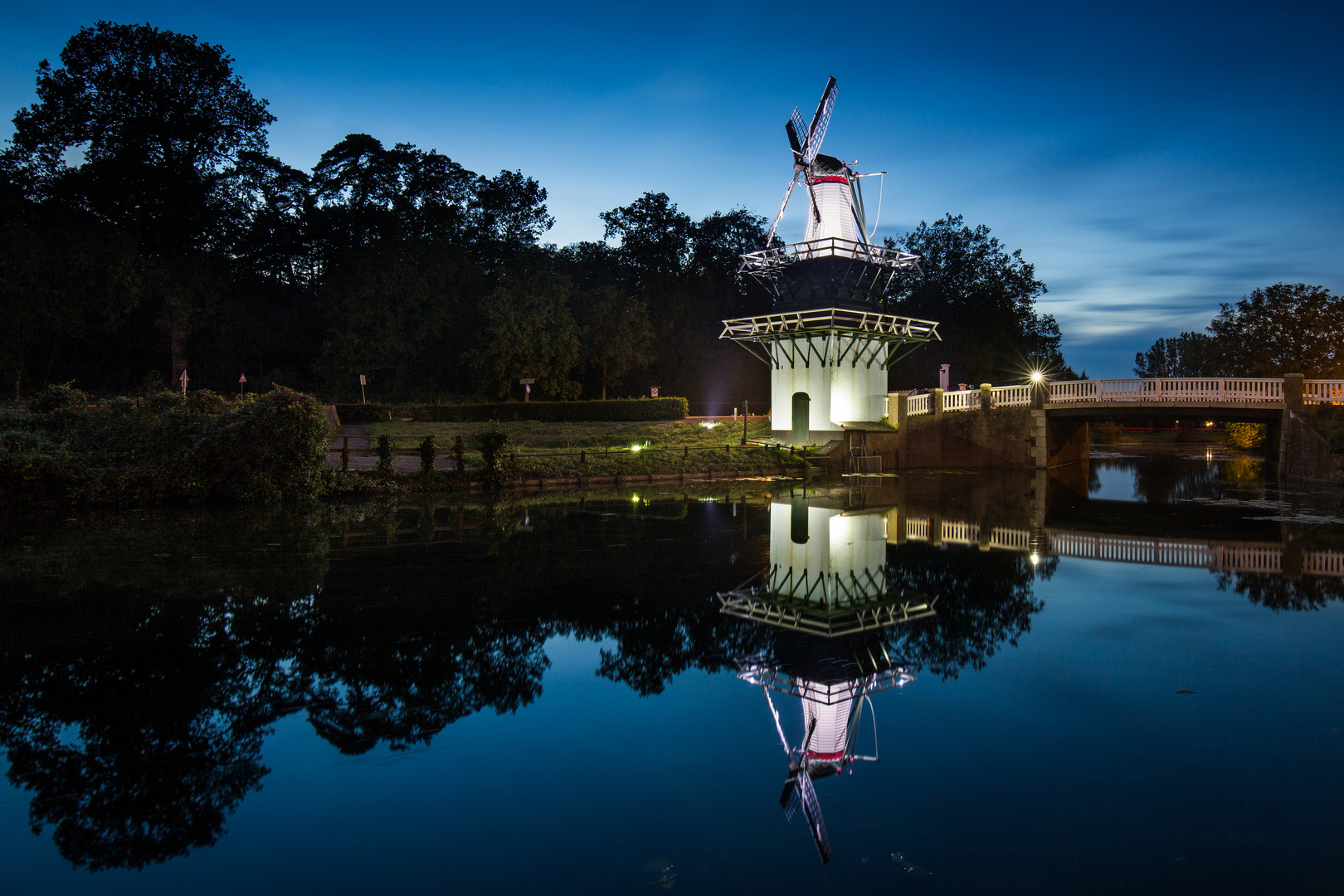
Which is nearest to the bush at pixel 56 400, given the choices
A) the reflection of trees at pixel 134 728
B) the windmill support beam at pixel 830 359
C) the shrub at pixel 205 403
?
the shrub at pixel 205 403

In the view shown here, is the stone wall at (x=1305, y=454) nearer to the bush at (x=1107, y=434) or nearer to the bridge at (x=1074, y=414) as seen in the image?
the bridge at (x=1074, y=414)

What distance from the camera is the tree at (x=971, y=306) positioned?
1922 inches

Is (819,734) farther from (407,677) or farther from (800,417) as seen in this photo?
(800,417)

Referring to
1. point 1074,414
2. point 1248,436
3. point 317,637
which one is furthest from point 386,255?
point 1248,436

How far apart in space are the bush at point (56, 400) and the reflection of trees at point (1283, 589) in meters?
24.0

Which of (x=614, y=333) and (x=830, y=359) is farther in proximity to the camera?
(x=614, y=333)

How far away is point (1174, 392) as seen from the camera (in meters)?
26.0

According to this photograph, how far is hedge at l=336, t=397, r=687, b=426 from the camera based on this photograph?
3725 cm

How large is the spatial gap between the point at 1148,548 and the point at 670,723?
10.2 meters

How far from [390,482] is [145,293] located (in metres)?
28.1

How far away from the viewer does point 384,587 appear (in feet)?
30.5

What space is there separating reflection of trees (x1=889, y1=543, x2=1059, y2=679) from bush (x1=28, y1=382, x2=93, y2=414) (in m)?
20.4

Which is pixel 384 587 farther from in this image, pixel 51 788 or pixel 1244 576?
pixel 1244 576

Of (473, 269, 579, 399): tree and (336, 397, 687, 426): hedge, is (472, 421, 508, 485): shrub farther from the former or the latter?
(473, 269, 579, 399): tree
